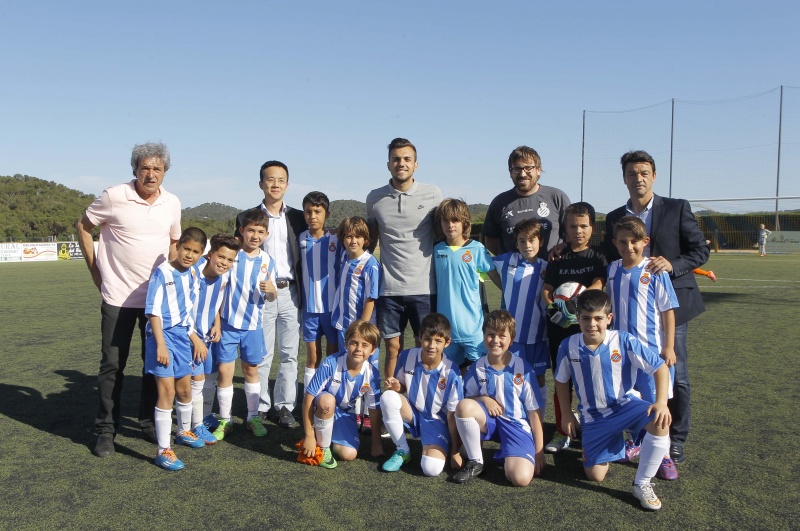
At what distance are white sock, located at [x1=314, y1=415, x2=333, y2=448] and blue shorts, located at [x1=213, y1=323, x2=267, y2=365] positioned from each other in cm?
88

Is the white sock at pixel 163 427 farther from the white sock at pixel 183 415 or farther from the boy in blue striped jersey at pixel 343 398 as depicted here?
the boy in blue striped jersey at pixel 343 398

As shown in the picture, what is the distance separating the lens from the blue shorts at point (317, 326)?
4.38 m

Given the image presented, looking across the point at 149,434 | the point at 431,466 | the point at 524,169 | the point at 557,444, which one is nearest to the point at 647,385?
the point at 557,444

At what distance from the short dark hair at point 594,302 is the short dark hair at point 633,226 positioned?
1.29 ft

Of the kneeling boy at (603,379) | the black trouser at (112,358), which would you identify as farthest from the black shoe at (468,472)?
the black trouser at (112,358)

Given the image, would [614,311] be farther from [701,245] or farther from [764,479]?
[764,479]

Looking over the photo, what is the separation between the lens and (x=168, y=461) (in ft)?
11.6

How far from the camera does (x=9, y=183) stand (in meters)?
74.9

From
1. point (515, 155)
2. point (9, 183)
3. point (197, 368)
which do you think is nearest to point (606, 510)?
point (515, 155)

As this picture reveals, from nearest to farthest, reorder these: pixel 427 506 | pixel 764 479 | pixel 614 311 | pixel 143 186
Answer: pixel 427 506
pixel 764 479
pixel 614 311
pixel 143 186

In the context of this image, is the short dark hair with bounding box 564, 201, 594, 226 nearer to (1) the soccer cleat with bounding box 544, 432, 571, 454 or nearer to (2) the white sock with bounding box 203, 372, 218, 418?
(1) the soccer cleat with bounding box 544, 432, 571, 454

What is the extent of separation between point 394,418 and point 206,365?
57.0 inches

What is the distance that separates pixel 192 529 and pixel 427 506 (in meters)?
1.09

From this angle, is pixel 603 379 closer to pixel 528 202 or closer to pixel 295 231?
pixel 528 202
